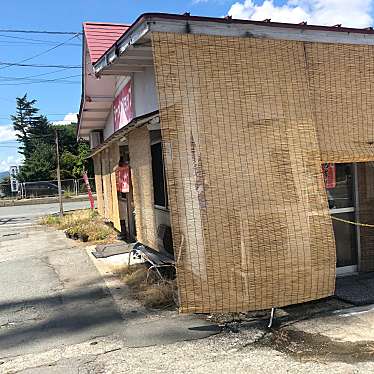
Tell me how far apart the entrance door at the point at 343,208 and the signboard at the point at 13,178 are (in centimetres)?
3527

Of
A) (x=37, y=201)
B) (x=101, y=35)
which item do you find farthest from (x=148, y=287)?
(x=37, y=201)

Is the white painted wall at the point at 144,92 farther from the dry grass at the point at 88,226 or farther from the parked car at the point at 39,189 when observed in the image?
the parked car at the point at 39,189

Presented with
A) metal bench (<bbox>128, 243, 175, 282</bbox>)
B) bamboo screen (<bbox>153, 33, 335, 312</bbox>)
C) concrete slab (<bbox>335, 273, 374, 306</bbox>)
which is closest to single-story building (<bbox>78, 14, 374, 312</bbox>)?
bamboo screen (<bbox>153, 33, 335, 312</bbox>)

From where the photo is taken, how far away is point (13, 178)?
136 feet

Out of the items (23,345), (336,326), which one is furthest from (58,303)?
(336,326)

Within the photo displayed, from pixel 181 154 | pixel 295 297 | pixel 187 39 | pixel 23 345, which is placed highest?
pixel 187 39

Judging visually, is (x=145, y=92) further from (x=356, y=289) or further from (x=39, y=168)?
(x=39, y=168)

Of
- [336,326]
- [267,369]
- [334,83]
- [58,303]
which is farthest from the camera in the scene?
[58,303]

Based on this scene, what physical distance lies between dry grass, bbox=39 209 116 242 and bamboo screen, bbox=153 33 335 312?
8.01 metres

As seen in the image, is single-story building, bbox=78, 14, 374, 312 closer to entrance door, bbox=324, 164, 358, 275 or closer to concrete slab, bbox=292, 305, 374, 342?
concrete slab, bbox=292, 305, 374, 342

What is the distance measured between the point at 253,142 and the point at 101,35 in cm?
647

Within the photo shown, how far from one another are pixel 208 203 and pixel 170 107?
3.61 feet

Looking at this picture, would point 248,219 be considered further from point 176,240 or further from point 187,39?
point 187,39

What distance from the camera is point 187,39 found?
4.84 metres
